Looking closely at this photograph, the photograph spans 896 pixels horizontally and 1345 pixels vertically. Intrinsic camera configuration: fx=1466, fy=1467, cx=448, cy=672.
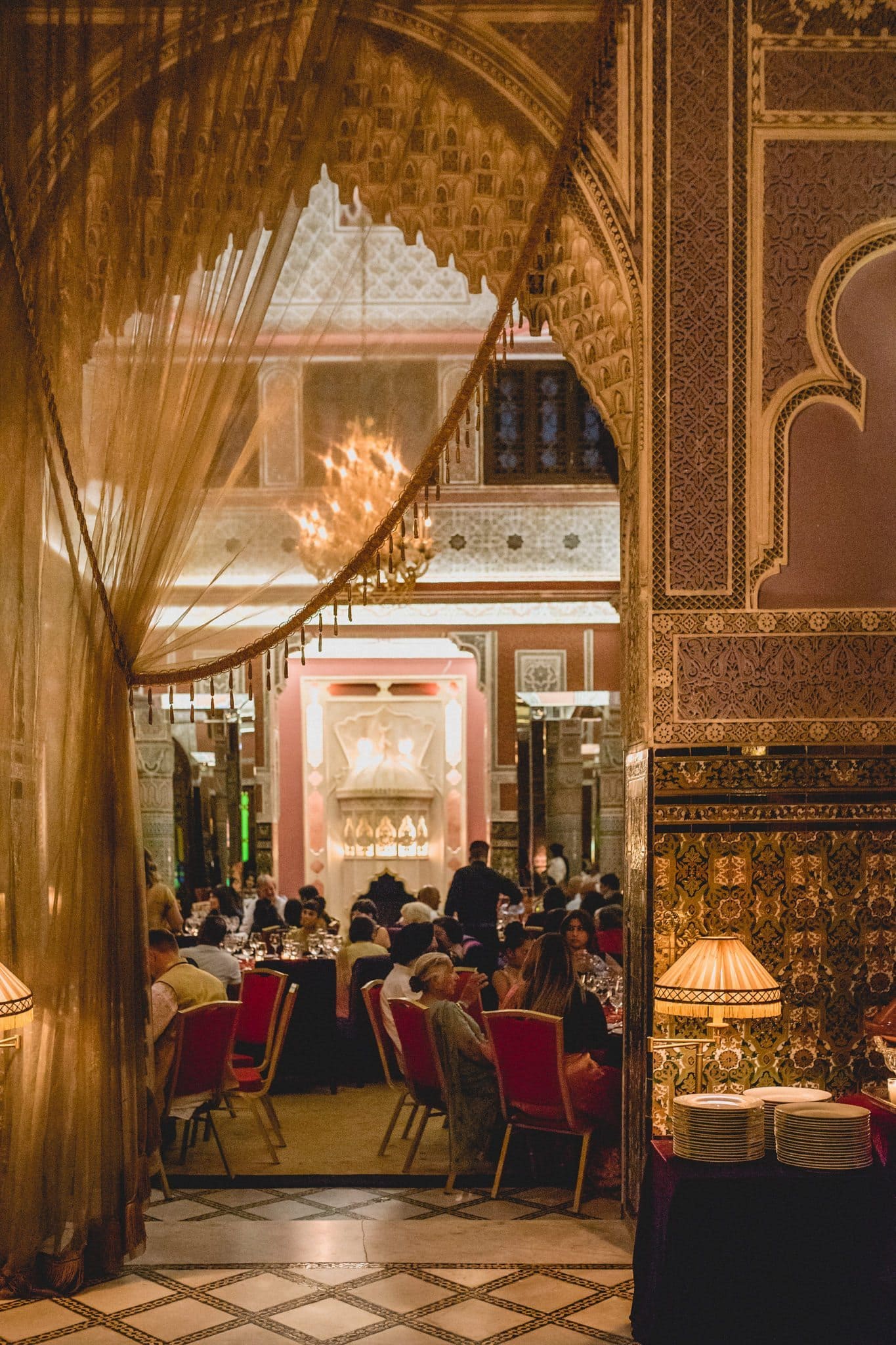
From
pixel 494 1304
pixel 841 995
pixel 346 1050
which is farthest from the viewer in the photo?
pixel 346 1050

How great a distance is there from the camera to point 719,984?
4.30 metres

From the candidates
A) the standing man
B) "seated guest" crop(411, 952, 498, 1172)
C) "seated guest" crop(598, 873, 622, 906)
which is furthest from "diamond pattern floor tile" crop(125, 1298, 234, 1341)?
"seated guest" crop(598, 873, 622, 906)

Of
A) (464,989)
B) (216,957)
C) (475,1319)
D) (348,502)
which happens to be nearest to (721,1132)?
(475,1319)

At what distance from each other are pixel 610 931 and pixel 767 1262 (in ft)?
17.2

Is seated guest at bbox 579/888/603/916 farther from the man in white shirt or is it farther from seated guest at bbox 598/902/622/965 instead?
the man in white shirt

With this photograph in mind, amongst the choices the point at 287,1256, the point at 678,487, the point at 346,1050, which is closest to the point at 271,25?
the point at 678,487

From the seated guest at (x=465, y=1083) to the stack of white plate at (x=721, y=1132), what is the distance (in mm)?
2263

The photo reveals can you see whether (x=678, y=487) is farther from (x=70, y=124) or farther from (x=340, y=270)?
(x=70, y=124)

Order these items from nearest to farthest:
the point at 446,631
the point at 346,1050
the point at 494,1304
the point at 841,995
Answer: the point at 494,1304 → the point at 841,995 → the point at 346,1050 → the point at 446,631

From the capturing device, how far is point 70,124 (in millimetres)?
4973

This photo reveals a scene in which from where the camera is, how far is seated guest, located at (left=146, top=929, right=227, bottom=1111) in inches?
232

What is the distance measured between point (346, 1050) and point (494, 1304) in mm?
3963

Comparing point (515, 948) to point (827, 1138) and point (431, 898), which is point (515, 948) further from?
point (827, 1138)

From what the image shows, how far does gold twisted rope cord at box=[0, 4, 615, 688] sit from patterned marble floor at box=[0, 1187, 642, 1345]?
1980mm
